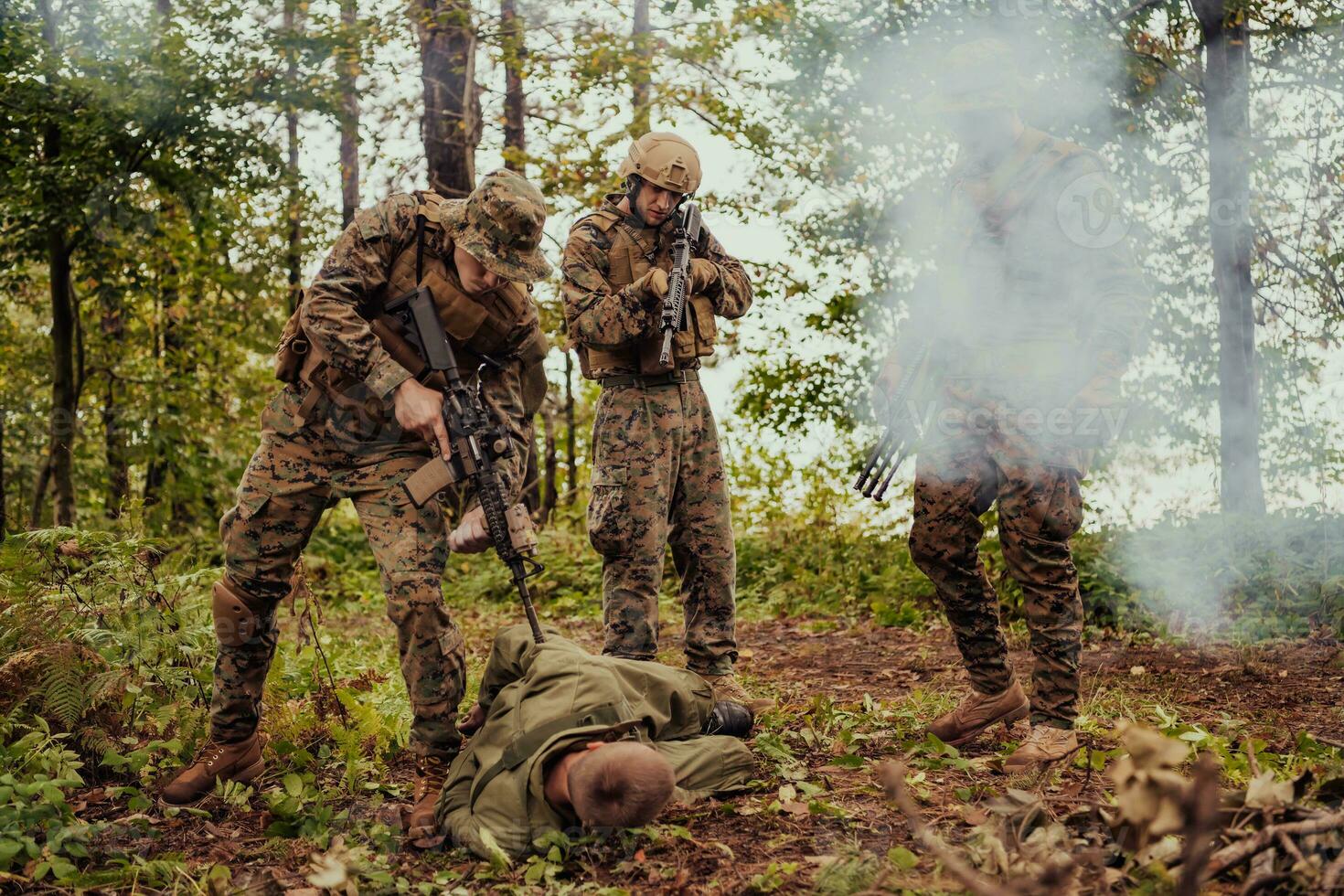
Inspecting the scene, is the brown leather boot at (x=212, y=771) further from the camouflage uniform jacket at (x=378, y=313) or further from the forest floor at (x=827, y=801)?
the camouflage uniform jacket at (x=378, y=313)

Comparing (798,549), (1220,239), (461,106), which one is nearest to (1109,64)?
(1220,239)

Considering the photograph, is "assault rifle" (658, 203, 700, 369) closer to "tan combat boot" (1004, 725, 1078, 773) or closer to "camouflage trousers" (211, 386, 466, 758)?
"camouflage trousers" (211, 386, 466, 758)

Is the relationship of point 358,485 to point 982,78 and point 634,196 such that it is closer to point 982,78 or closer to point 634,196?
point 634,196

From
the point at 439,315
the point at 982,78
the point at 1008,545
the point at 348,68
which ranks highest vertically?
the point at 348,68

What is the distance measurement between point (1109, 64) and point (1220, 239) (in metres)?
1.71

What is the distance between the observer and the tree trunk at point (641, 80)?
32.6 ft

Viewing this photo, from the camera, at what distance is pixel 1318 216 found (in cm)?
963

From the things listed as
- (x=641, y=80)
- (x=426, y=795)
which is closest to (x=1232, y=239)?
(x=641, y=80)

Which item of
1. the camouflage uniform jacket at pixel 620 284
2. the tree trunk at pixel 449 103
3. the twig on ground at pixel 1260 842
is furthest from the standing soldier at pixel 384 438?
the tree trunk at pixel 449 103

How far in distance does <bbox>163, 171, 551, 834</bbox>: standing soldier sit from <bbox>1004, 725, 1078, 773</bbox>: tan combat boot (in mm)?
1852

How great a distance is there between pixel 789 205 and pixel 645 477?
6.80 meters

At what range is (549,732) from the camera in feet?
10.6

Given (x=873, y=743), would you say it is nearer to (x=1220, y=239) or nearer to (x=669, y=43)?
(x=1220, y=239)

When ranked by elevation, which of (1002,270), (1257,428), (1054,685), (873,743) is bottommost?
(873,743)
